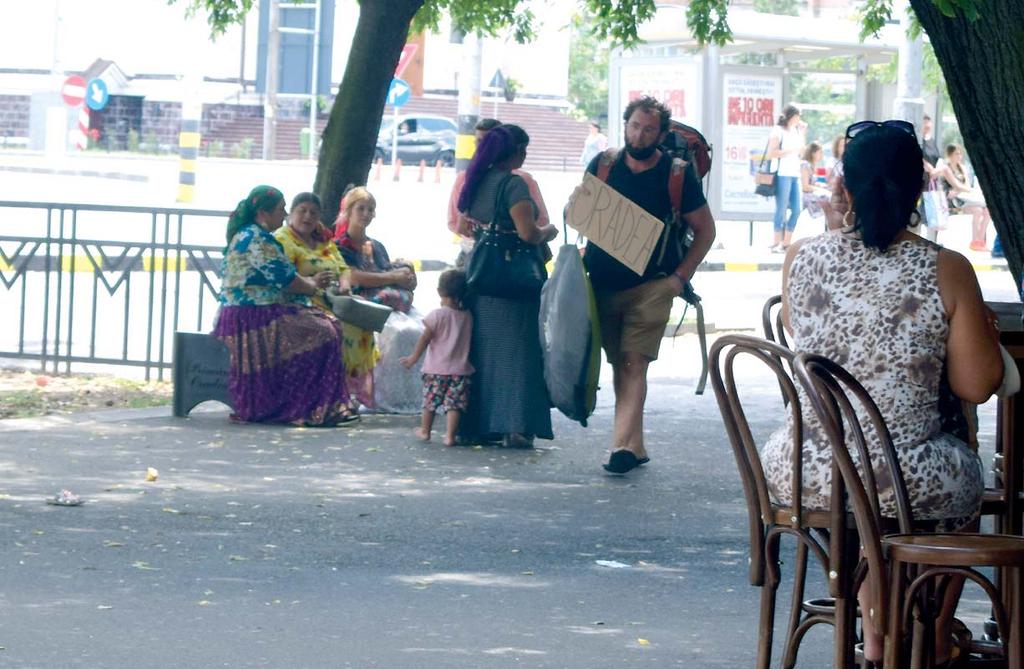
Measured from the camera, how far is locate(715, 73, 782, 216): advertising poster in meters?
25.4

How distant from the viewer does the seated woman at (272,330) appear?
1010cm

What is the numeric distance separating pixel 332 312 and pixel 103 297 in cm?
810

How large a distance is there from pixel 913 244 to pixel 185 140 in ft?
105

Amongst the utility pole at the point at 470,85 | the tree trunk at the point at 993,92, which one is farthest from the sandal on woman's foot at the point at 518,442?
the utility pole at the point at 470,85

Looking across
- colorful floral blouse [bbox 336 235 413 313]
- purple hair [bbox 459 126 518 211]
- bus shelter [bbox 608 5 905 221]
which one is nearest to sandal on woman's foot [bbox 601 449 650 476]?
purple hair [bbox 459 126 518 211]

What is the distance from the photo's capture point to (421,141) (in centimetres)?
5941

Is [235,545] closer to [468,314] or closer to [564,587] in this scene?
[564,587]

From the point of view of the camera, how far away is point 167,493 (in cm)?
802

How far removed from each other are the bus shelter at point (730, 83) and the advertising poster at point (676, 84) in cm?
1

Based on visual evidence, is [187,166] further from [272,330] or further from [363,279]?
[272,330]

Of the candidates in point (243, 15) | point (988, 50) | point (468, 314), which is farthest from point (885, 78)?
point (988, 50)

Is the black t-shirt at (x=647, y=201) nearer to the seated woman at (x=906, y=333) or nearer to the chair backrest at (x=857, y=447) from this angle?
the seated woman at (x=906, y=333)

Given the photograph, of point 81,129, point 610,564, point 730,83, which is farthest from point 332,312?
point 81,129

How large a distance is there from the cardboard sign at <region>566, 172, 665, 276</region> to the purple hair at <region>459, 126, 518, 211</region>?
3.02ft
